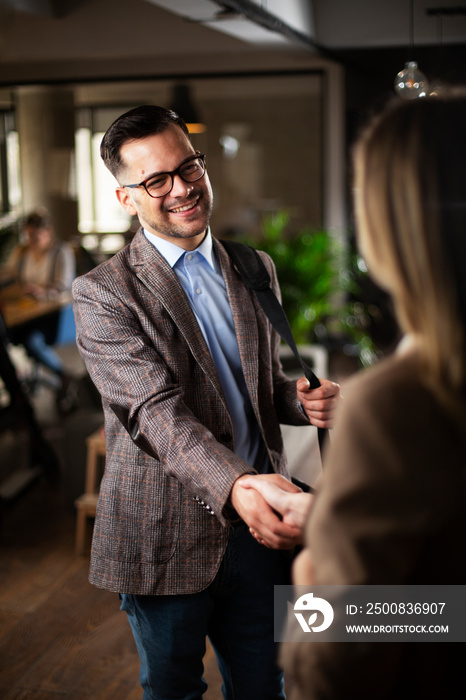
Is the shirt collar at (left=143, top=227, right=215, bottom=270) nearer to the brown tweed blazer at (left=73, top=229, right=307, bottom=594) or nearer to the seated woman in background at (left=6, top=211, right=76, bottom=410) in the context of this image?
the brown tweed blazer at (left=73, top=229, right=307, bottom=594)

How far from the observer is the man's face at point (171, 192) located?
138 cm

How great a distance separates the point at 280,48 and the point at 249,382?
616 cm

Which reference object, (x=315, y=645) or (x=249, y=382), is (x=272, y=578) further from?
(x=315, y=645)

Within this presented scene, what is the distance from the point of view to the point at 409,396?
668 mm

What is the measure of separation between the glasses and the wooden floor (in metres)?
1.79

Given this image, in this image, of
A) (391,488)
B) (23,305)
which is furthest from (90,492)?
(391,488)

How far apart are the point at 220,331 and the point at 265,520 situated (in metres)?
0.47

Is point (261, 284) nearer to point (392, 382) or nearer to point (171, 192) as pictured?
point (171, 192)

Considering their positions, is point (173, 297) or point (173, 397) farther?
point (173, 297)

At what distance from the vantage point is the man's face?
1382 mm

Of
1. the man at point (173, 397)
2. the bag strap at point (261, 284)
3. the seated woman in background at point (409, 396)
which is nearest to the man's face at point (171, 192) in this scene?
the man at point (173, 397)

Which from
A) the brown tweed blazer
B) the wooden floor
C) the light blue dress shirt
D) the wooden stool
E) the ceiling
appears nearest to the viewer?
the brown tweed blazer

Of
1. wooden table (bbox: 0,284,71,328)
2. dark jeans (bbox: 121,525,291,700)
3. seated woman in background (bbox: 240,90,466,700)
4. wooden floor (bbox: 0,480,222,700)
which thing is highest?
seated woman in background (bbox: 240,90,466,700)

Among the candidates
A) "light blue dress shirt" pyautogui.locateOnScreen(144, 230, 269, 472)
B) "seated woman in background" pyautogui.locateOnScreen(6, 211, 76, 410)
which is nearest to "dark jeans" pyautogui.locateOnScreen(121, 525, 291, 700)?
"light blue dress shirt" pyautogui.locateOnScreen(144, 230, 269, 472)
